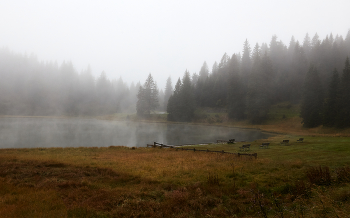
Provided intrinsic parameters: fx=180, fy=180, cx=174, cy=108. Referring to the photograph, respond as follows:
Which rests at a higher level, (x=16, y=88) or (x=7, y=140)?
(x=16, y=88)

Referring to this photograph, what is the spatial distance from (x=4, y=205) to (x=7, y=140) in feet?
114

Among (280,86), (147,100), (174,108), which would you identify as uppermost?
(280,86)

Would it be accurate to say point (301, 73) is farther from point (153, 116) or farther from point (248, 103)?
point (153, 116)

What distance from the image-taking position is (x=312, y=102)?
52062 mm

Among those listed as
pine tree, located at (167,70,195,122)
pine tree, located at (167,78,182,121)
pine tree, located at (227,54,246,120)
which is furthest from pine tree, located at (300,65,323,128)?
pine tree, located at (167,78,182,121)

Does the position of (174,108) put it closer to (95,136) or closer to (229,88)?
(229,88)

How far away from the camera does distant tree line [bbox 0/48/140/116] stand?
345 ft

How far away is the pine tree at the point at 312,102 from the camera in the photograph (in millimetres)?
49281

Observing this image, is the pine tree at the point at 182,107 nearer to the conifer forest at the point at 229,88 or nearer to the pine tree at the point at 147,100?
the conifer forest at the point at 229,88

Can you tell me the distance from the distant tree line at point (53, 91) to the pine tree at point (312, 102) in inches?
3771

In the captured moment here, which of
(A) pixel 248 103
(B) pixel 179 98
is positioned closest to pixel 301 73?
(A) pixel 248 103

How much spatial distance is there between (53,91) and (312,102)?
137468 millimetres

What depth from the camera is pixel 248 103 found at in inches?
2542

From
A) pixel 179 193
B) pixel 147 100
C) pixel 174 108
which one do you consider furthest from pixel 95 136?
pixel 147 100
